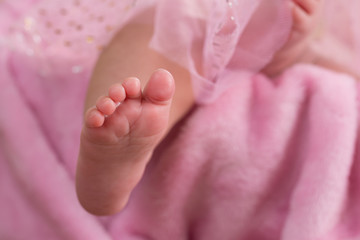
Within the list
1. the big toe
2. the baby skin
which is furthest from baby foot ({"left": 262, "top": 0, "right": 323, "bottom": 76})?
the big toe

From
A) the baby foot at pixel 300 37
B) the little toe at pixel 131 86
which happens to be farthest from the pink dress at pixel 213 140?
the little toe at pixel 131 86

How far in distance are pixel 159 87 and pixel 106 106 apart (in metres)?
0.05

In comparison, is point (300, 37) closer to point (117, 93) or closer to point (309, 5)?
point (309, 5)

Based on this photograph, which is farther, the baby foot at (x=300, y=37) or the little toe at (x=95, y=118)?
the baby foot at (x=300, y=37)

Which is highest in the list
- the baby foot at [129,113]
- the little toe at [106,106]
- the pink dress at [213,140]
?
the little toe at [106,106]

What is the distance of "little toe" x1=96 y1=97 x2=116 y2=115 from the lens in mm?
366

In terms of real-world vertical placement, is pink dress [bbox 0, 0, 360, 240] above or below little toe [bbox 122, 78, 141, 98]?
below

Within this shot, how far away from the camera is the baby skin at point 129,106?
0.39 m

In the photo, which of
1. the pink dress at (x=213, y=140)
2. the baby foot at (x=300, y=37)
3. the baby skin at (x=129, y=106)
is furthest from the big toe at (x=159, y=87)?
the baby foot at (x=300, y=37)

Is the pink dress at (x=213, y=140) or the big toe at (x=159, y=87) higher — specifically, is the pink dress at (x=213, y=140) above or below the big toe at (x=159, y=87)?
below

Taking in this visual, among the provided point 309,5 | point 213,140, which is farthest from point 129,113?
point 309,5

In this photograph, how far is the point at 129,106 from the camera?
0.39 m

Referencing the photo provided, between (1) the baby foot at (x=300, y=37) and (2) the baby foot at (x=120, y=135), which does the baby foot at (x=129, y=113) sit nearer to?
(2) the baby foot at (x=120, y=135)

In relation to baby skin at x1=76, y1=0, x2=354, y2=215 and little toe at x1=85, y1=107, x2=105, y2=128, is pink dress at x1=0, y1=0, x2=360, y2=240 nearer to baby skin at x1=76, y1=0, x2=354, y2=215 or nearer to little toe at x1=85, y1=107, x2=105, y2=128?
baby skin at x1=76, y1=0, x2=354, y2=215
